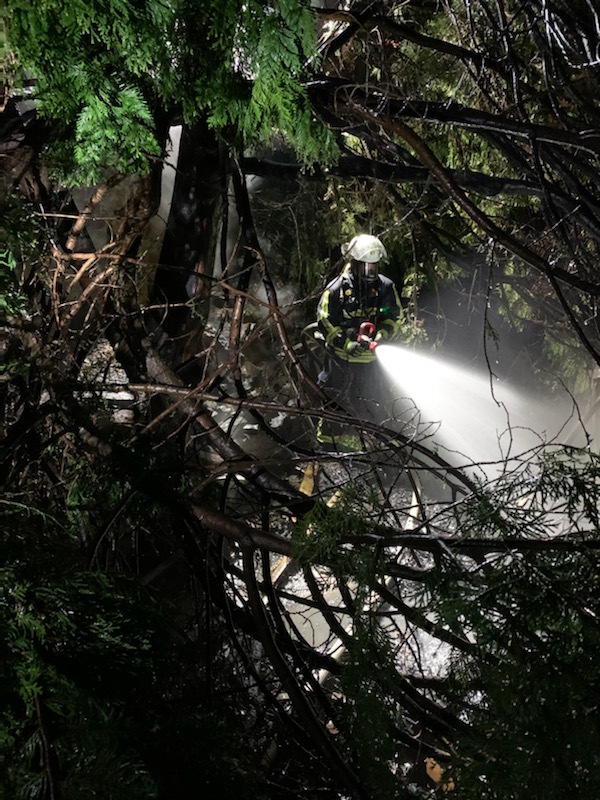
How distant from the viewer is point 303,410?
1.99 meters

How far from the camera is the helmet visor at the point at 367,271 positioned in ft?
16.3

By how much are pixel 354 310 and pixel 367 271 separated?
15.0 inches

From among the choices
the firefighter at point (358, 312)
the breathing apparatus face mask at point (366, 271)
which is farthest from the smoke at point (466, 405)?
the breathing apparatus face mask at point (366, 271)

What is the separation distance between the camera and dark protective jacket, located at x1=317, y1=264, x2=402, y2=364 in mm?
5180

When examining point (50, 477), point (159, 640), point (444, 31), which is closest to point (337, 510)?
point (159, 640)

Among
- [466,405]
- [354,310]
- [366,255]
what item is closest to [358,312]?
[354,310]

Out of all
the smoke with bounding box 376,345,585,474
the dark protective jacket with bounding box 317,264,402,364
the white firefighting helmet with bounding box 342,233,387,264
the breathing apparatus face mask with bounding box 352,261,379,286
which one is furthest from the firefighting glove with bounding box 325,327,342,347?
the smoke with bounding box 376,345,585,474

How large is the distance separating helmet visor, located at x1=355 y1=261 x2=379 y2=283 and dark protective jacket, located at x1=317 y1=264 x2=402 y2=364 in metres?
0.05

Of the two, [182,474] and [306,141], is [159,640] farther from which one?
[306,141]

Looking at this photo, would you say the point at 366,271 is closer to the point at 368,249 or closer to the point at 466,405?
the point at 368,249

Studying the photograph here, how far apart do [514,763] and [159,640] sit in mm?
735

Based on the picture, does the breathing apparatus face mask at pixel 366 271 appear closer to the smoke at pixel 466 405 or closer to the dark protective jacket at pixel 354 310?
the dark protective jacket at pixel 354 310

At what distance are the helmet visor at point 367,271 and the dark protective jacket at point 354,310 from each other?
0.18 ft

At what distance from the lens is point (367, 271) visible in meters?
5.02
